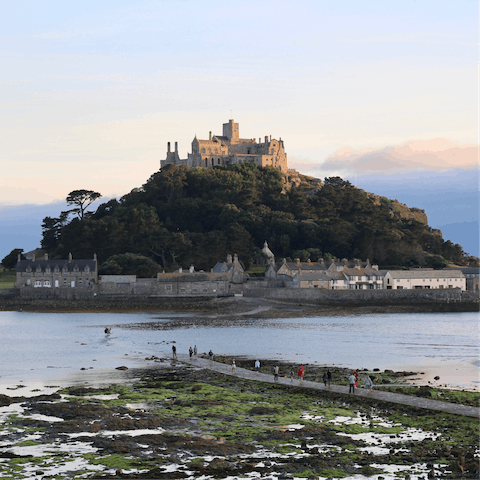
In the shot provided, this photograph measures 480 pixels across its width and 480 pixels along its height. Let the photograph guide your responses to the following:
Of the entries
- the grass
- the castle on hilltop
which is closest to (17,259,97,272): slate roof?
the grass

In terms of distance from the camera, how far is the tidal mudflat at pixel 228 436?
14430 millimetres

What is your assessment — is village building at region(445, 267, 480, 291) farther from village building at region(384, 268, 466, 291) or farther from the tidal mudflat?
the tidal mudflat

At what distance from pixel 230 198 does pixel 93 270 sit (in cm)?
2596

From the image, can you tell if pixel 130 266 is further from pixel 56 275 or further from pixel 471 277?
pixel 471 277

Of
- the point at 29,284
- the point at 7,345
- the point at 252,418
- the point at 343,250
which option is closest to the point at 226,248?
the point at 343,250

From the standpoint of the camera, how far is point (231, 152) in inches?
4232

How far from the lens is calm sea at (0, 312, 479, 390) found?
31.4m

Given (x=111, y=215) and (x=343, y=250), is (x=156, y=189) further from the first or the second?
(x=343, y=250)

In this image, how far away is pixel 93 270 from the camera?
68625 mm

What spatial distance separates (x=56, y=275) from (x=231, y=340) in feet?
112

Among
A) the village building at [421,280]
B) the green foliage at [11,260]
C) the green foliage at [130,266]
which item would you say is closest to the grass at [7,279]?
the green foliage at [11,260]

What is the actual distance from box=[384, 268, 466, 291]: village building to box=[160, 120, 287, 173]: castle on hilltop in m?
38.7

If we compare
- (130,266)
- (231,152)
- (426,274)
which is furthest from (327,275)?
(231,152)

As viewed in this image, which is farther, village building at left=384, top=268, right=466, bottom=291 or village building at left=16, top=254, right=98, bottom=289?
village building at left=384, top=268, right=466, bottom=291
